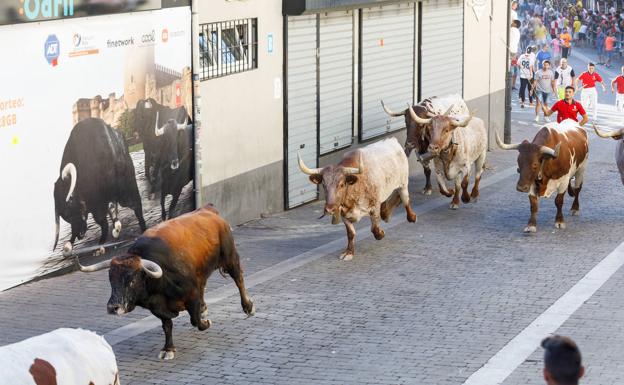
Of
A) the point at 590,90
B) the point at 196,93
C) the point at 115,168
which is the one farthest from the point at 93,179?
the point at 590,90

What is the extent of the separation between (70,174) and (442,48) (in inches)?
461

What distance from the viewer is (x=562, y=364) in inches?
269

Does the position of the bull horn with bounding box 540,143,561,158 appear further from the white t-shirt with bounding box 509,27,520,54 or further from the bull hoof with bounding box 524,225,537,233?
the white t-shirt with bounding box 509,27,520,54

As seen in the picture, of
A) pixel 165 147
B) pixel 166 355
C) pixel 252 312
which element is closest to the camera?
pixel 166 355

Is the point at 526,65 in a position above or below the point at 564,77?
below

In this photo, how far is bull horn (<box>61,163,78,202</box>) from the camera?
637 inches

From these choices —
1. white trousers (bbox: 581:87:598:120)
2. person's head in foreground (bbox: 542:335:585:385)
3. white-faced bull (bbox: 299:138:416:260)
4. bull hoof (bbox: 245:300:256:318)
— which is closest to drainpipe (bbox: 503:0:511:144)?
white trousers (bbox: 581:87:598:120)

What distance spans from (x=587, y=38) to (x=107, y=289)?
149 ft

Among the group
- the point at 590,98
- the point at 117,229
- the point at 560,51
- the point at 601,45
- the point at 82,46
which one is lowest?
the point at 601,45

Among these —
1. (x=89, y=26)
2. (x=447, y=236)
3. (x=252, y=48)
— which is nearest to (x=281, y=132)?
(x=252, y=48)

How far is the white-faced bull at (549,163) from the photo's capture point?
19.0 metres

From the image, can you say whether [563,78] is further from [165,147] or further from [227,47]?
[165,147]

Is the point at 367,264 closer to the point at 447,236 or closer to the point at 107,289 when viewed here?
the point at 447,236

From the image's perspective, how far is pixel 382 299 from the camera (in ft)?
50.3
